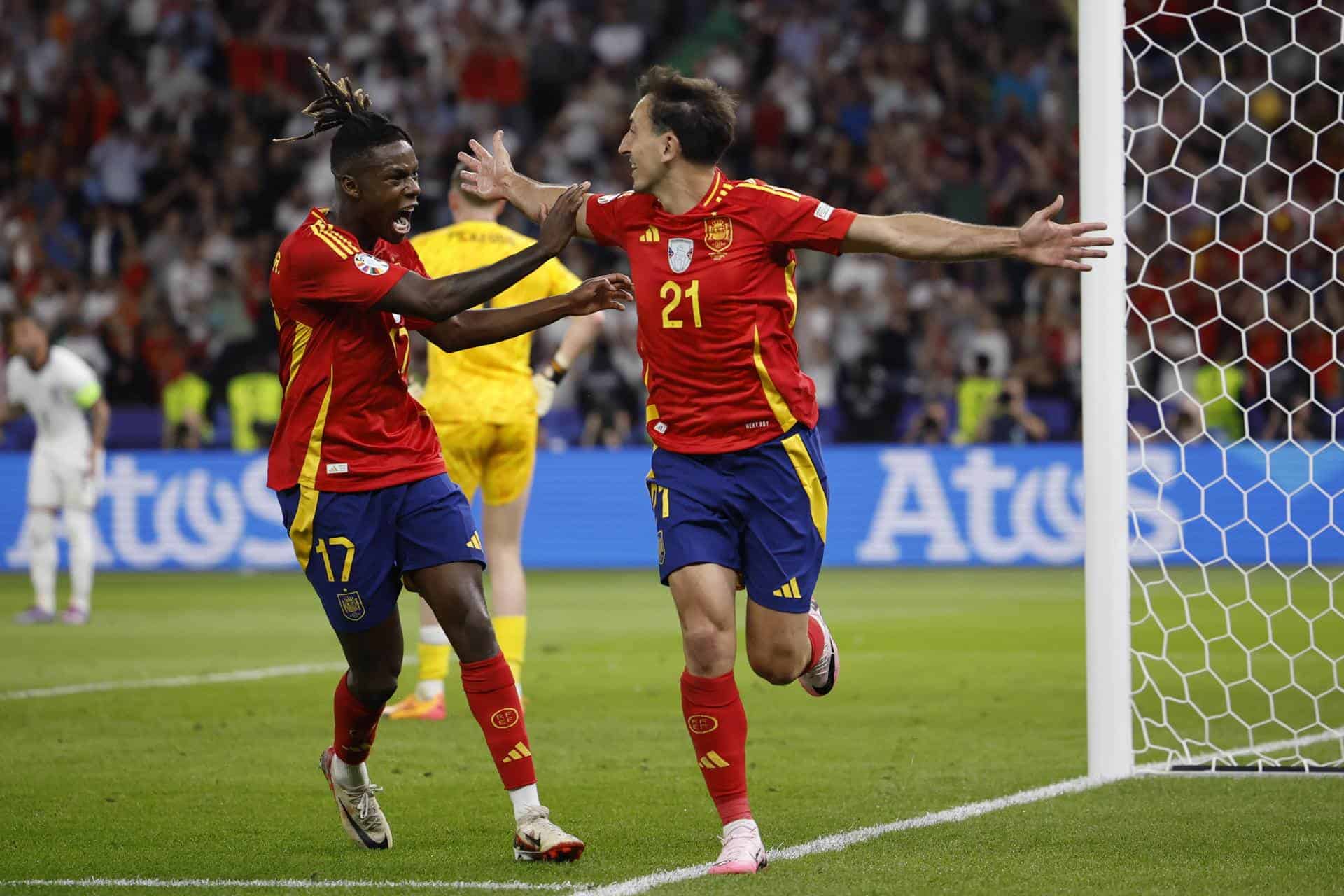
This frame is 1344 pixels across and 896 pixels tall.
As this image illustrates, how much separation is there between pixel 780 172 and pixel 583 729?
46.1ft

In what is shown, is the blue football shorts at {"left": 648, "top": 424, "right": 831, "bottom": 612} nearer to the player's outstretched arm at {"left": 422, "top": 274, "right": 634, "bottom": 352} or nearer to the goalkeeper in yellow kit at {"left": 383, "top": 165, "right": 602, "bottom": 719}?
the player's outstretched arm at {"left": 422, "top": 274, "right": 634, "bottom": 352}

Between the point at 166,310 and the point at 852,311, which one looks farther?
the point at 166,310

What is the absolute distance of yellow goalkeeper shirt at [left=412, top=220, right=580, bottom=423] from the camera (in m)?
8.39

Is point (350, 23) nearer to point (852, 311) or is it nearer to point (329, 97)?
point (852, 311)

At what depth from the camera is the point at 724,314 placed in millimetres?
5285

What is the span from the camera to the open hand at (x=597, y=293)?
17.1 feet

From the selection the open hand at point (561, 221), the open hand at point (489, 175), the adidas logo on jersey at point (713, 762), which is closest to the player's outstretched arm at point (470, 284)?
the open hand at point (561, 221)

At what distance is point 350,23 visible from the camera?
23.5 m

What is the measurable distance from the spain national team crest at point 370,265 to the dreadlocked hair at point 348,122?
33cm

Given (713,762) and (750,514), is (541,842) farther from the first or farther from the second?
(750,514)

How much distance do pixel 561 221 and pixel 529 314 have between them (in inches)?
11.1

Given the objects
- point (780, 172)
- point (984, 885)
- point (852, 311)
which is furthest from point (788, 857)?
point (780, 172)

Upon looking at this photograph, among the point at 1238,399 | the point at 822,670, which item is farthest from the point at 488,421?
the point at 1238,399

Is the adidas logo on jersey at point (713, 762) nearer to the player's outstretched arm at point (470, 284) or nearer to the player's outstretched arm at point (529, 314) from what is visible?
the player's outstretched arm at point (529, 314)
